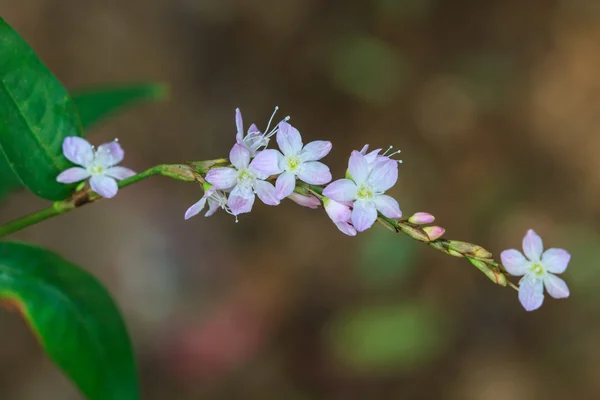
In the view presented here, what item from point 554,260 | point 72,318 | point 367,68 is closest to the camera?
point 554,260

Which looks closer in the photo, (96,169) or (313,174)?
(313,174)

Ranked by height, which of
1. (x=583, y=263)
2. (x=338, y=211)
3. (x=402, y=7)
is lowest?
(x=583, y=263)

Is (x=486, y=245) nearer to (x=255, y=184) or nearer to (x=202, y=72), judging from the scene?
(x=202, y=72)

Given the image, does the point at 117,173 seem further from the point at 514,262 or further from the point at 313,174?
the point at 514,262

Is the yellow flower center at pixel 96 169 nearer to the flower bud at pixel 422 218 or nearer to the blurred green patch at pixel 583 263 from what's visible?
the flower bud at pixel 422 218

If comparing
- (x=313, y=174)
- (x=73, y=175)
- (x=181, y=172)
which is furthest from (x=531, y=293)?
(x=73, y=175)

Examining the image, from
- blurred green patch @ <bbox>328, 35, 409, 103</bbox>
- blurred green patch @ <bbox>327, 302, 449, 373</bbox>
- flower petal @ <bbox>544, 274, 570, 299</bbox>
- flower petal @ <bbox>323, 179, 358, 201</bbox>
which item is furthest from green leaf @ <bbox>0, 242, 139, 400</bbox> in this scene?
blurred green patch @ <bbox>328, 35, 409, 103</bbox>

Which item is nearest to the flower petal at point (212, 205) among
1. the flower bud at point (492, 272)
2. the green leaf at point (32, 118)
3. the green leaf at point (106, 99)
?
the green leaf at point (32, 118)
